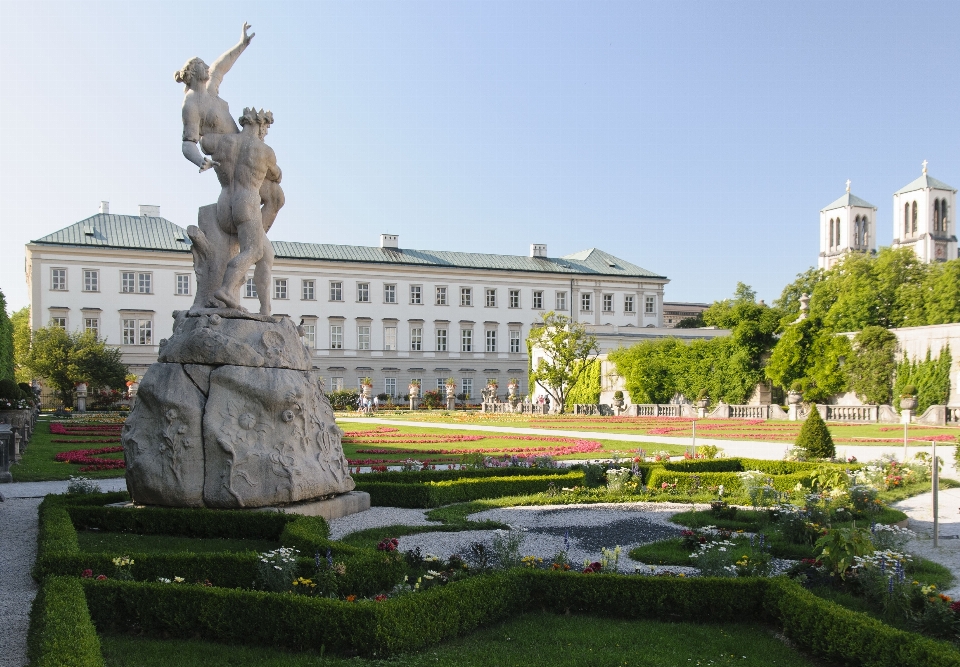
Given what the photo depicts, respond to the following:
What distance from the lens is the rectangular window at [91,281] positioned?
4991 centimetres

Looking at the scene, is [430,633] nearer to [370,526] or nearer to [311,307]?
[370,526]

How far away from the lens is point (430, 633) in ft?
15.1

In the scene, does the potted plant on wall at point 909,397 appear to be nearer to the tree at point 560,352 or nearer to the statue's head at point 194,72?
the tree at point 560,352

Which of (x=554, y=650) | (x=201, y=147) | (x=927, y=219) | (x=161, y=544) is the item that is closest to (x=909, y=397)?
(x=201, y=147)

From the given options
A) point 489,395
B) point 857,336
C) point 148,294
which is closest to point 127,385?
point 148,294

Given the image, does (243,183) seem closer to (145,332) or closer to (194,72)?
(194,72)

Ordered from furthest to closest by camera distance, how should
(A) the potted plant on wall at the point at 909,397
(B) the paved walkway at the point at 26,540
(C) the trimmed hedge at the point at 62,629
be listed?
(A) the potted plant on wall at the point at 909,397
(B) the paved walkway at the point at 26,540
(C) the trimmed hedge at the point at 62,629

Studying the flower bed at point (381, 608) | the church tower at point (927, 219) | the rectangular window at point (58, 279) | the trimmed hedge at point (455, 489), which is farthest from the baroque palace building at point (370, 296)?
the flower bed at point (381, 608)

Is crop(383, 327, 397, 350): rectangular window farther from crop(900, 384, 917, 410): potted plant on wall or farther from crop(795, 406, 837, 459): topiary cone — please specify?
crop(795, 406, 837, 459): topiary cone

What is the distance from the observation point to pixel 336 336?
56219mm

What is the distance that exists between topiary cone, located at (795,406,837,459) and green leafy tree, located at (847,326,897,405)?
20347 mm

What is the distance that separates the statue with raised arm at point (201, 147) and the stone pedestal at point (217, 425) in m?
0.89

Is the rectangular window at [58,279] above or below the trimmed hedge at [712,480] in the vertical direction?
above

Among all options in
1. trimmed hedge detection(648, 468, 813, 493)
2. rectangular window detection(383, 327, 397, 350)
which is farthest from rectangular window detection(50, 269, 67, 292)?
trimmed hedge detection(648, 468, 813, 493)
